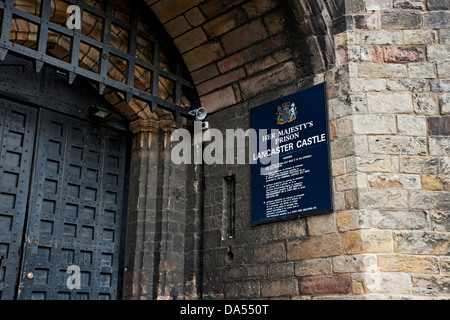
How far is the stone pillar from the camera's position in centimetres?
536

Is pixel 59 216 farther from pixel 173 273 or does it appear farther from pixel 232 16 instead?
pixel 232 16

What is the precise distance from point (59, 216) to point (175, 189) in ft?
4.20

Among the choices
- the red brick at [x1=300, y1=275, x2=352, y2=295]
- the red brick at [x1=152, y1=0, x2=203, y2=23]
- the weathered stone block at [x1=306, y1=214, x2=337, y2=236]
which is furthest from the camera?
the red brick at [x1=152, y1=0, x2=203, y2=23]

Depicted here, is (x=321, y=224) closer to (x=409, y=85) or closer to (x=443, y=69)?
(x=409, y=85)

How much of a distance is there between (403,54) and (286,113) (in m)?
1.20

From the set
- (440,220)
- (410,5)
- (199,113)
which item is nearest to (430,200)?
(440,220)

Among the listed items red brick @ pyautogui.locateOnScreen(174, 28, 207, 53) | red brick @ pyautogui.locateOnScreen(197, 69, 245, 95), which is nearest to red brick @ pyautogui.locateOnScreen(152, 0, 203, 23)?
red brick @ pyautogui.locateOnScreen(174, 28, 207, 53)

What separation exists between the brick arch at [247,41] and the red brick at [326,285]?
193cm

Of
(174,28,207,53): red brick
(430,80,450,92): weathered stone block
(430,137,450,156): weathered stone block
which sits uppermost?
(174,28,207,53): red brick

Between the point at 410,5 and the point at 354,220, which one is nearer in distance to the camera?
the point at 354,220

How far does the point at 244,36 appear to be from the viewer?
5320 millimetres

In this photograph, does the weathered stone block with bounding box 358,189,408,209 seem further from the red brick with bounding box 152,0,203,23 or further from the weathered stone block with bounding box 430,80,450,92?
the red brick with bounding box 152,0,203,23

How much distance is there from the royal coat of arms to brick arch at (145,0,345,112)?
0.85 ft

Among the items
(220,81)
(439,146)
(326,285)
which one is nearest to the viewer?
(326,285)
